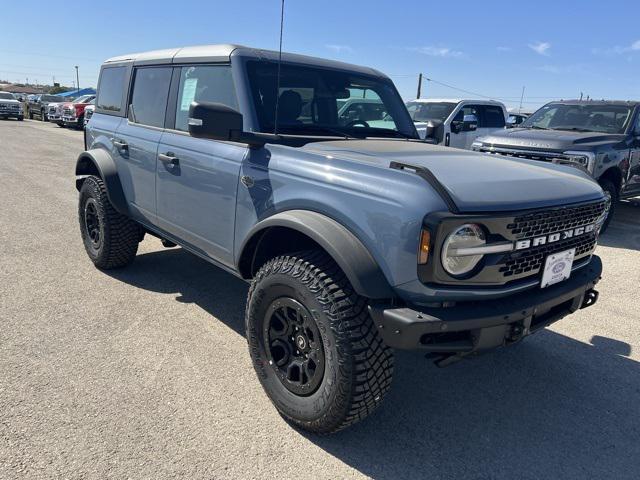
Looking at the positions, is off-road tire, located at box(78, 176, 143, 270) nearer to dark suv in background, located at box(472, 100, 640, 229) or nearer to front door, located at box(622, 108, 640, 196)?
dark suv in background, located at box(472, 100, 640, 229)

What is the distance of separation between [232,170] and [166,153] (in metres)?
0.86

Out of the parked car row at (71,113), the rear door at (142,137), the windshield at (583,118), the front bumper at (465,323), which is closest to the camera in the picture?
the front bumper at (465,323)

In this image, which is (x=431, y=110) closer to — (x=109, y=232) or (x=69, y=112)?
(x=109, y=232)

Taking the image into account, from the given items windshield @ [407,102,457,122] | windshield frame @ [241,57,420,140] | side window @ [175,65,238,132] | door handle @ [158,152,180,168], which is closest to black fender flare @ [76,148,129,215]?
door handle @ [158,152,180,168]

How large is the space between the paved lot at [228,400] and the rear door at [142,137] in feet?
2.71

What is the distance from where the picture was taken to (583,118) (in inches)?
324

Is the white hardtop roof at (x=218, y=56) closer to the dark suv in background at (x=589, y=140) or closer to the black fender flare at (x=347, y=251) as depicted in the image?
the black fender flare at (x=347, y=251)

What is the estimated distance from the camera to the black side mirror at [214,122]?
8.58 ft

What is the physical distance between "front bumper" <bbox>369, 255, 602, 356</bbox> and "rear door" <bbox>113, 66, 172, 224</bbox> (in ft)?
8.09

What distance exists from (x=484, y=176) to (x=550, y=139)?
538cm

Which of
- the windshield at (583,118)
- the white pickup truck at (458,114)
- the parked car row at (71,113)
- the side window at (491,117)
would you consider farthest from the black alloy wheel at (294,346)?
the parked car row at (71,113)

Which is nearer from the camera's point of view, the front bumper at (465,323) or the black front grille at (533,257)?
the front bumper at (465,323)

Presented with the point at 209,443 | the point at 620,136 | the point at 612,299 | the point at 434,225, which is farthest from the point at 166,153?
the point at 620,136

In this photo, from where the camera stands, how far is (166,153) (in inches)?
143
